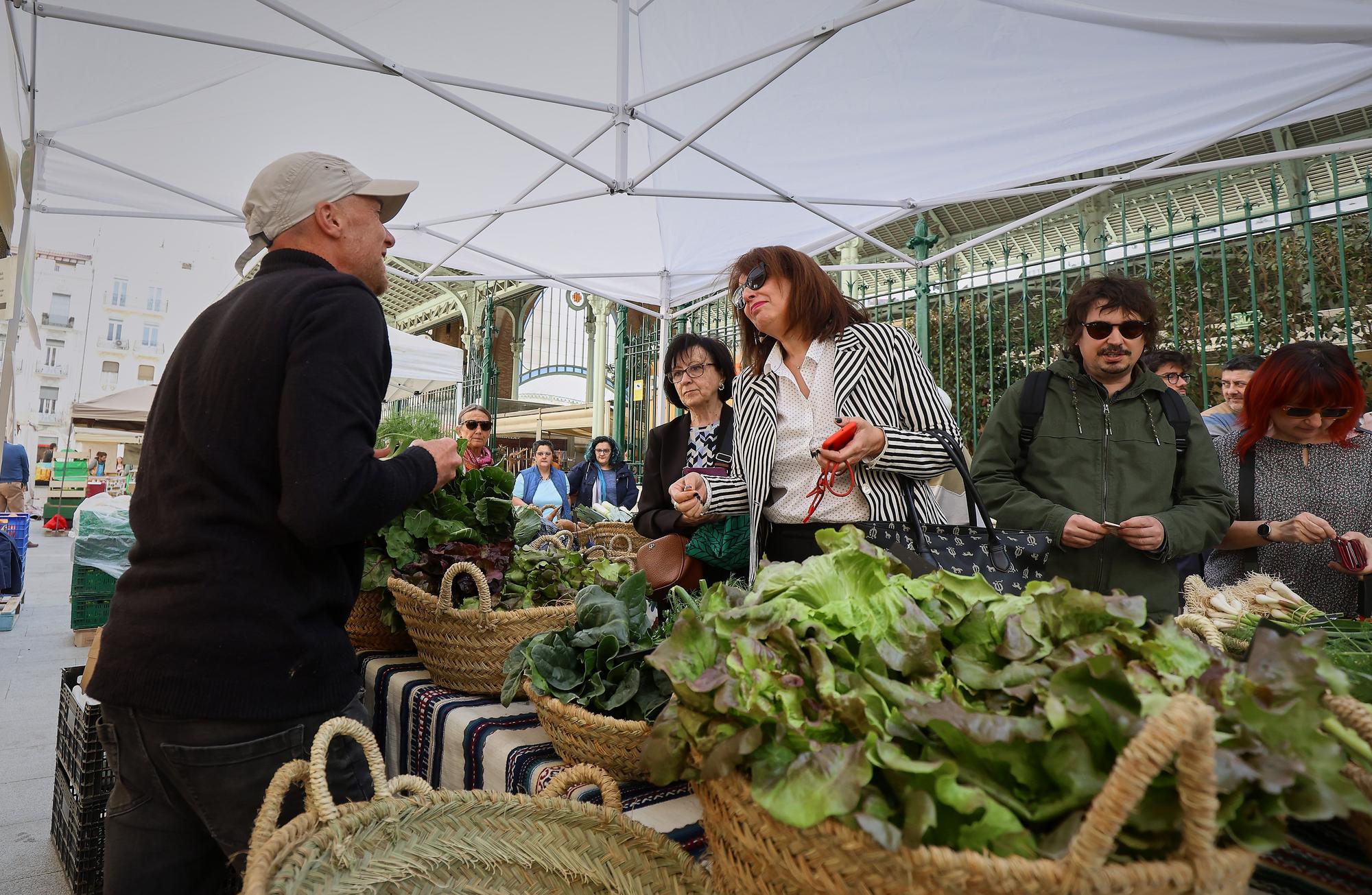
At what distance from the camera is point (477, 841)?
103 cm

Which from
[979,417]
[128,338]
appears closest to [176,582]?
[979,417]

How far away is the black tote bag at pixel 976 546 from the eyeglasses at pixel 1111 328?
0.81 meters

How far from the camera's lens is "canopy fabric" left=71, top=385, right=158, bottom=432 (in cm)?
1039

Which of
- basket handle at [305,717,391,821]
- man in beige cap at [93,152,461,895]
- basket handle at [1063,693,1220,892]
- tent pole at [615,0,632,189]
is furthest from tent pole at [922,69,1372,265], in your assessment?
basket handle at [305,717,391,821]

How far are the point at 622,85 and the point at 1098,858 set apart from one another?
420 cm

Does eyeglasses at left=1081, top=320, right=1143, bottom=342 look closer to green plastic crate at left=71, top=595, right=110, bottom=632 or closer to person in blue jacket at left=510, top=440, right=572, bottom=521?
person in blue jacket at left=510, top=440, right=572, bottom=521

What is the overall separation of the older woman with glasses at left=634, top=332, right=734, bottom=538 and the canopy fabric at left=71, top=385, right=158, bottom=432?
9.96 meters

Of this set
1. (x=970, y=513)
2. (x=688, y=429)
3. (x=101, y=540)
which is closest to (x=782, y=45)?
(x=688, y=429)

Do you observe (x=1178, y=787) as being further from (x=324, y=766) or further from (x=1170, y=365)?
(x=1170, y=365)

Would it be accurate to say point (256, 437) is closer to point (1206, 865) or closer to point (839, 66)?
point (1206, 865)

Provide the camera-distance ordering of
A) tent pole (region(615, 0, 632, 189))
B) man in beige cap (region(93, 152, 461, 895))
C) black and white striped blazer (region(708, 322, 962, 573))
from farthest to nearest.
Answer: tent pole (region(615, 0, 632, 189)), black and white striped blazer (region(708, 322, 962, 573)), man in beige cap (region(93, 152, 461, 895))

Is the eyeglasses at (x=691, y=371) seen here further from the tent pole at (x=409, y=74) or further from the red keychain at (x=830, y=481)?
the tent pole at (x=409, y=74)

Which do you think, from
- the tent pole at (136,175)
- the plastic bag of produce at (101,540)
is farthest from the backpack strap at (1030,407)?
the plastic bag of produce at (101,540)

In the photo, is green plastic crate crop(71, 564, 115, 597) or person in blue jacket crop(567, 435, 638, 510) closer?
green plastic crate crop(71, 564, 115, 597)
